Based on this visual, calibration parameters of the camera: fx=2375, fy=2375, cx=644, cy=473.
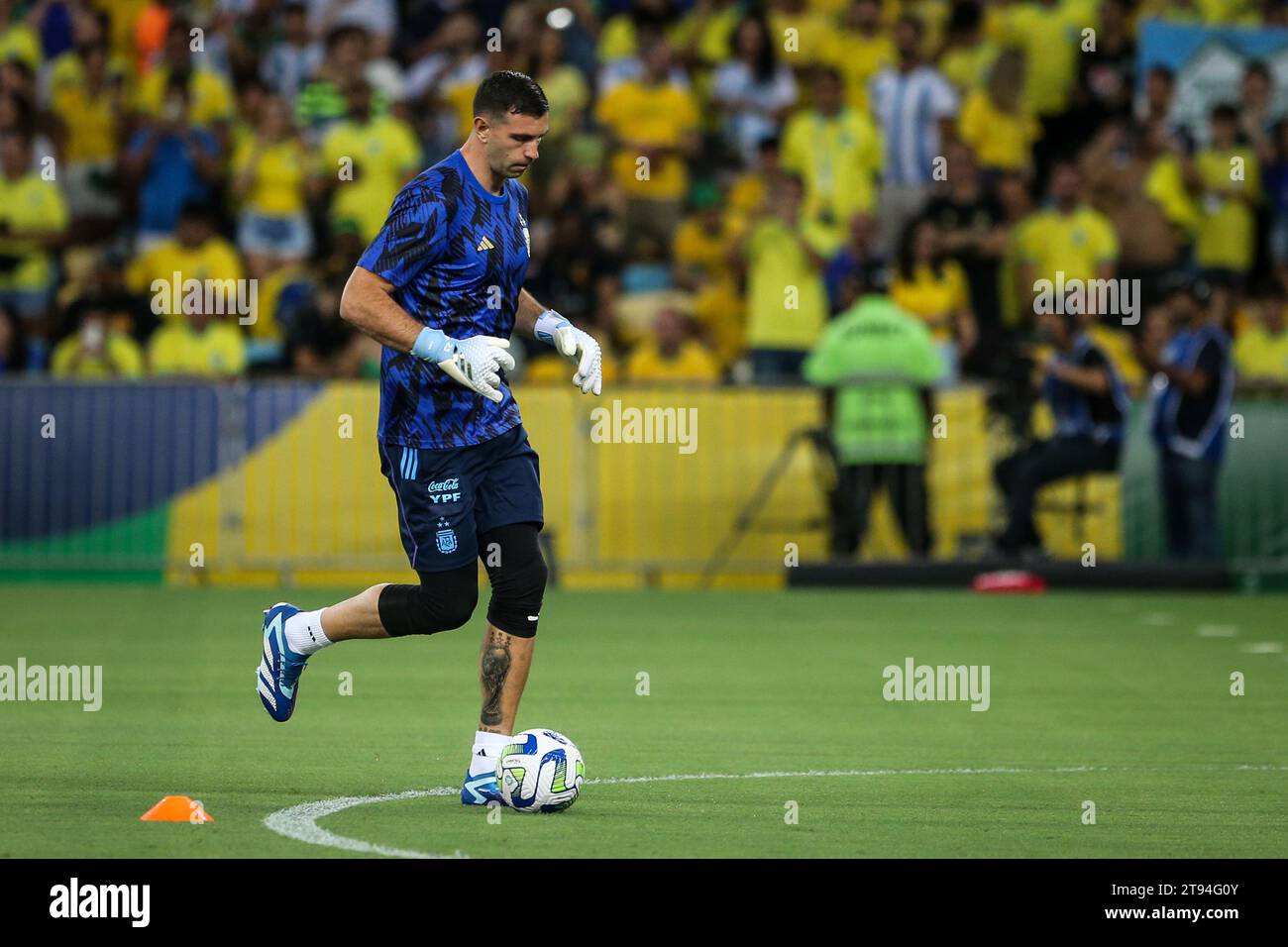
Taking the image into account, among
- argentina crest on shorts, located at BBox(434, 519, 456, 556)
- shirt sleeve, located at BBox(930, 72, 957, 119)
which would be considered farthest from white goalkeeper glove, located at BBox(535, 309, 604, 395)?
Answer: shirt sleeve, located at BBox(930, 72, 957, 119)

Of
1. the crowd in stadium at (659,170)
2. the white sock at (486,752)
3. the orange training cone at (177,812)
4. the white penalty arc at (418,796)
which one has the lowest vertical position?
the white penalty arc at (418,796)

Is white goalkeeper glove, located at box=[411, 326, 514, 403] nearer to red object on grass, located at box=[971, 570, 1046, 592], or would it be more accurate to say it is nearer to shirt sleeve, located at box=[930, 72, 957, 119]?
red object on grass, located at box=[971, 570, 1046, 592]

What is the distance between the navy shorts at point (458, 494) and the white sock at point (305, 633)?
0.50m

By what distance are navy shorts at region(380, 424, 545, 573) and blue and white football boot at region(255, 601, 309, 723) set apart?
66 centimetres

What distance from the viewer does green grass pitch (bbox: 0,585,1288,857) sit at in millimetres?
8312

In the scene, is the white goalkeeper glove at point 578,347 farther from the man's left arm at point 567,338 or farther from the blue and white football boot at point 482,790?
the blue and white football boot at point 482,790

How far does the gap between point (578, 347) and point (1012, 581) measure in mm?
12481

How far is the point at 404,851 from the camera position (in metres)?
7.68

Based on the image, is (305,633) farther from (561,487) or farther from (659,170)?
(659,170)

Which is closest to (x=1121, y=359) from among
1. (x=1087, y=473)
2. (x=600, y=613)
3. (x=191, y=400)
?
(x=1087, y=473)

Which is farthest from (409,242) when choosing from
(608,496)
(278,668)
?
(608,496)

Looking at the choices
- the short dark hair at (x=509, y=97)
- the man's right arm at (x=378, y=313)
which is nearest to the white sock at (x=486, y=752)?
the man's right arm at (x=378, y=313)

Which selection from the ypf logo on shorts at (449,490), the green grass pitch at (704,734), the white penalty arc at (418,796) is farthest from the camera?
the ypf logo on shorts at (449,490)

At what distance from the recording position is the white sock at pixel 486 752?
9078 millimetres
